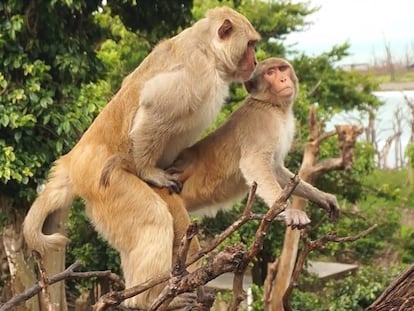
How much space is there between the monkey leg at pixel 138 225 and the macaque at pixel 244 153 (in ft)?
0.25

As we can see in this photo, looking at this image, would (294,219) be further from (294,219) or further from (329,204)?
(329,204)

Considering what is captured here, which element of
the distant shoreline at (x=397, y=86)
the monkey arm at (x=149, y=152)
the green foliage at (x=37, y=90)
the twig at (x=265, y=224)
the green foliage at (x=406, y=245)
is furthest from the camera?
the distant shoreline at (x=397, y=86)

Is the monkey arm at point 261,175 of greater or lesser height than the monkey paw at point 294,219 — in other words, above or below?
above

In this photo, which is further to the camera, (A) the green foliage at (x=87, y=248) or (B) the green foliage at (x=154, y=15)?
(A) the green foliage at (x=87, y=248)

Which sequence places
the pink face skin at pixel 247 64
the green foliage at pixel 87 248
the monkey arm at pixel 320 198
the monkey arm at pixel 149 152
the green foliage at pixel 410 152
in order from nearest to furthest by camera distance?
the monkey arm at pixel 149 152 → the pink face skin at pixel 247 64 → the monkey arm at pixel 320 198 → the green foliage at pixel 87 248 → the green foliage at pixel 410 152

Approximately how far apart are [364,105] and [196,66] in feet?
31.4

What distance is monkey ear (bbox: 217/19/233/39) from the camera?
3.01 m

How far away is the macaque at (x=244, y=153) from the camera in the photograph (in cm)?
311

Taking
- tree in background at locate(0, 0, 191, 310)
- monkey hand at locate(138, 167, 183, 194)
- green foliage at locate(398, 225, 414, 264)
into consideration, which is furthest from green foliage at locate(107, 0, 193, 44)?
green foliage at locate(398, 225, 414, 264)

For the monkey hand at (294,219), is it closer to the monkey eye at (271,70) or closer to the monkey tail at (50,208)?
the monkey eye at (271,70)

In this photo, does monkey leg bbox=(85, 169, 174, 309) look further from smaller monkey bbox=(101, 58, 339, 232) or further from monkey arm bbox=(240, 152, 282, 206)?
monkey arm bbox=(240, 152, 282, 206)

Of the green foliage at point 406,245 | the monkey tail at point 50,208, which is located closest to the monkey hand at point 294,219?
the monkey tail at point 50,208

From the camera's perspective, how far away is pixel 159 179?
3.04m

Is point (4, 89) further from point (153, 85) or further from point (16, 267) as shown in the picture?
point (153, 85)
